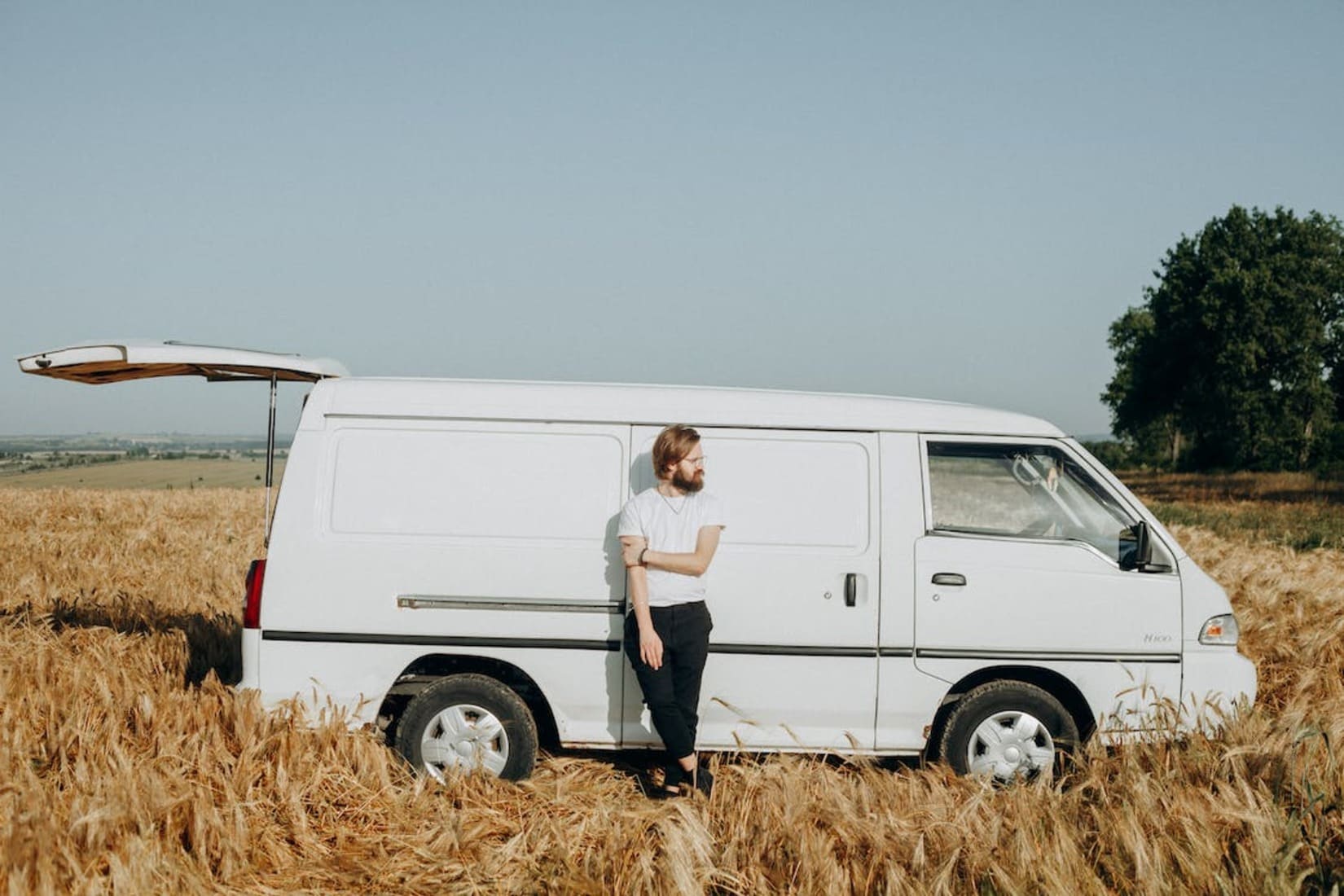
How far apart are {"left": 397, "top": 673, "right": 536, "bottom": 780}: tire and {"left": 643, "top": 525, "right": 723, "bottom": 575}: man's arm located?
1.11 meters

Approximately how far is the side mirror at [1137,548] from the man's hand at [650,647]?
254 centimetres

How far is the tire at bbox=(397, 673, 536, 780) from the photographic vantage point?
5.59m

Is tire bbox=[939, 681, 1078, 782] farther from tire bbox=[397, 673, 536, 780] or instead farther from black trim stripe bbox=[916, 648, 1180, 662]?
tire bbox=[397, 673, 536, 780]

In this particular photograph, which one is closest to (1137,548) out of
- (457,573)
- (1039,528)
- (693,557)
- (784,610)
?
(1039,528)

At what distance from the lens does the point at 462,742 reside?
561cm

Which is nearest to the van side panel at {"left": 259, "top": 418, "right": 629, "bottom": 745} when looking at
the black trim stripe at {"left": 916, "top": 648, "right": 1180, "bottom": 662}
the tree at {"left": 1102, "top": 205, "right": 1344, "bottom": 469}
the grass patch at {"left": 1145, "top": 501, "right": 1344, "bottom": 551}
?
the black trim stripe at {"left": 916, "top": 648, "right": 1180, "bottom": 662}

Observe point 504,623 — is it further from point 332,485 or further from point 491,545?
point 332,485

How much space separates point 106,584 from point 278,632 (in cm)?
709

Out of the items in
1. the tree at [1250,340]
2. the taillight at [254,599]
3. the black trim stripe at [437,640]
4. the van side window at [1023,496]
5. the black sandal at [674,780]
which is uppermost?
the tree at [1250,340]

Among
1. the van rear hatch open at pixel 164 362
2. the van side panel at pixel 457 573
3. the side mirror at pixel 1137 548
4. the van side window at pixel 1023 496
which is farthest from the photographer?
the van rear hatch open at pixel 164 362

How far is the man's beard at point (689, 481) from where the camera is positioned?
17.4 feet

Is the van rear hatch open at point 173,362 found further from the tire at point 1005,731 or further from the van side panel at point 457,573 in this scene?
the tire at point 1005,731

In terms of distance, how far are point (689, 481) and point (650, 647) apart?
83cm

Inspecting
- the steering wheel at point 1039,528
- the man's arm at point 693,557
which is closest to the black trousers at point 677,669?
the man's arm at point 693,557
